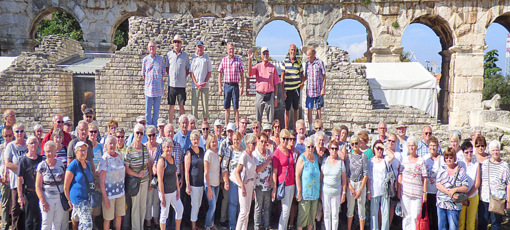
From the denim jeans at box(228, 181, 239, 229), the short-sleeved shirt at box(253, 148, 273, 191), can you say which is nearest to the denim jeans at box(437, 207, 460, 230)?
the short-sleeved shirt at box(253, 148, 273, 191)

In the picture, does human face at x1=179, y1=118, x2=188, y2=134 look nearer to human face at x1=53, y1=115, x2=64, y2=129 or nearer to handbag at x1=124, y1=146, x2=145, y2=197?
handbag at x1=124, y1=146, x2=145, y2=197

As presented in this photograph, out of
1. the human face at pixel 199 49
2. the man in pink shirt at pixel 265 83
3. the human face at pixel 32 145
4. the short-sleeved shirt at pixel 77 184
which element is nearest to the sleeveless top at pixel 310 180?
the man in pink shirt at pixel 265 83

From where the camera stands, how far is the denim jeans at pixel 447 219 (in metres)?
5.08

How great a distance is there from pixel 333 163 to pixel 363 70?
7.07 meters

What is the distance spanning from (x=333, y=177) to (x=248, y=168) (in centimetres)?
116

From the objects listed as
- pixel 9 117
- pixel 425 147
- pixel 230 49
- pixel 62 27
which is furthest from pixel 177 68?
pixel 62 27

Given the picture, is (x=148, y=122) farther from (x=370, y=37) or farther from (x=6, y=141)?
(x=370, y=37)

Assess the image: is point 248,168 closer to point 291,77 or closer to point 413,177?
point 413,177

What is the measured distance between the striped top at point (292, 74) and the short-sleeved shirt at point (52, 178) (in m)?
4.58

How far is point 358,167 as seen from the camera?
208 inches

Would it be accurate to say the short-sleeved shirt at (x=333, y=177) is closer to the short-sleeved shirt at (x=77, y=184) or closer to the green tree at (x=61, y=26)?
the short-sleeved shirt at (x=77, y=184)

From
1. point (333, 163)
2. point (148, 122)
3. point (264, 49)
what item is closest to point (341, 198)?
point (333, 163)

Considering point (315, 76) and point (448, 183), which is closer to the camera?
point (448, 183)

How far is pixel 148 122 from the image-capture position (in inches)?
311
